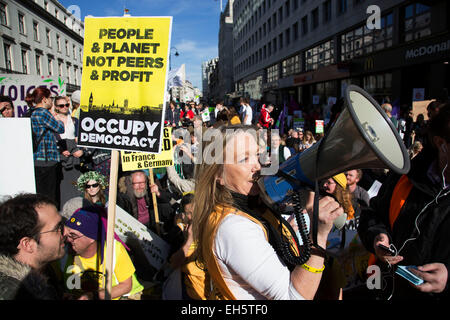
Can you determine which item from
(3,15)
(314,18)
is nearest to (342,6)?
(314,18)

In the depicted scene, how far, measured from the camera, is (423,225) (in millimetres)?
1474

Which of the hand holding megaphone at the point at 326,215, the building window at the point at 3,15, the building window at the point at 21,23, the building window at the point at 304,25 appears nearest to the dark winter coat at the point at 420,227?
the hand holding megaphone at the point at 326,215

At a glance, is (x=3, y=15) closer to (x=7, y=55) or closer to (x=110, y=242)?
(x=7, y=55)

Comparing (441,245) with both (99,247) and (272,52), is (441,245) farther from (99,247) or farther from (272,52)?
(272,52)

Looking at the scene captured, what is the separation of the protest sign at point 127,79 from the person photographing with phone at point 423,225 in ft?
5.07

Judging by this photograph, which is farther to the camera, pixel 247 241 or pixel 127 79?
pixel 127 79

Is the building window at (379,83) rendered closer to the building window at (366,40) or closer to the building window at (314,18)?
the building window at (366,40)

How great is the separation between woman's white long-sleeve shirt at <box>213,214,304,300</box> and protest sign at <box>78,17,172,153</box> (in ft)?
3.64

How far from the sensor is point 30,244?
1.49m

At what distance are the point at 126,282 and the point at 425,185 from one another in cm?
206

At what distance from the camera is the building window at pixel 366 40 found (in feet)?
47.2

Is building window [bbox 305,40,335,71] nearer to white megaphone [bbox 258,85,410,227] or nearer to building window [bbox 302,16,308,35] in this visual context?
building window [bbox 302,16,308,35]

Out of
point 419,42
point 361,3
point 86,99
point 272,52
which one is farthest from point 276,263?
point 272,52

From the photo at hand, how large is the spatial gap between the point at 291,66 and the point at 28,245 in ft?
98.9
